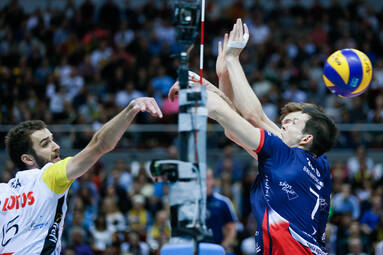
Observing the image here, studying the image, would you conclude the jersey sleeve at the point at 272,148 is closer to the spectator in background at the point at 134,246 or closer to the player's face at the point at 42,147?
the player's face at the point at 42,147

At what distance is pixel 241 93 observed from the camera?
5.69 meters

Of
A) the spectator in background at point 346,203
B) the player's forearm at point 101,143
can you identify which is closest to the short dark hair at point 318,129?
the player's forearm at point 101,143

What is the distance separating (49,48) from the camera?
64.1 feet

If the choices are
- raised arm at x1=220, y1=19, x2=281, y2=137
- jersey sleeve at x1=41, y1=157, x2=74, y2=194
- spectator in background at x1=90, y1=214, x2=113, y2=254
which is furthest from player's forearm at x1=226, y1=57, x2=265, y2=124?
spectator in background at x1=90, y1=214, x2=113, y2=254

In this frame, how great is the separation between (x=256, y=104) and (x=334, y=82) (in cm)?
131

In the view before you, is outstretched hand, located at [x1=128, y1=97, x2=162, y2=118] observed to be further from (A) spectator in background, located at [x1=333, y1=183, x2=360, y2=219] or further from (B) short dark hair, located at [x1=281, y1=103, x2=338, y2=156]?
(A) spectator in background, located at [x1=333, y1=183, x2=360, y2=219]

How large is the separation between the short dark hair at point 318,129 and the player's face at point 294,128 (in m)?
0.04

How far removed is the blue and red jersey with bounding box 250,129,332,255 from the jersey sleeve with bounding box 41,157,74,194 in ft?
5.54

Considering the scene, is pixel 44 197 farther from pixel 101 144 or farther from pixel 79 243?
pixel 79 243

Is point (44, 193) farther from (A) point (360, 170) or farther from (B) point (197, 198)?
(A) point (360, 170)

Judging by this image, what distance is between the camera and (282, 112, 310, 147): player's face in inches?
220

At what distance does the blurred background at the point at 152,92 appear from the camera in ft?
42.0

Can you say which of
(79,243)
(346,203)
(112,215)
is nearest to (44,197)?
(79,243)

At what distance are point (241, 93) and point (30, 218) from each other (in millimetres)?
2234
